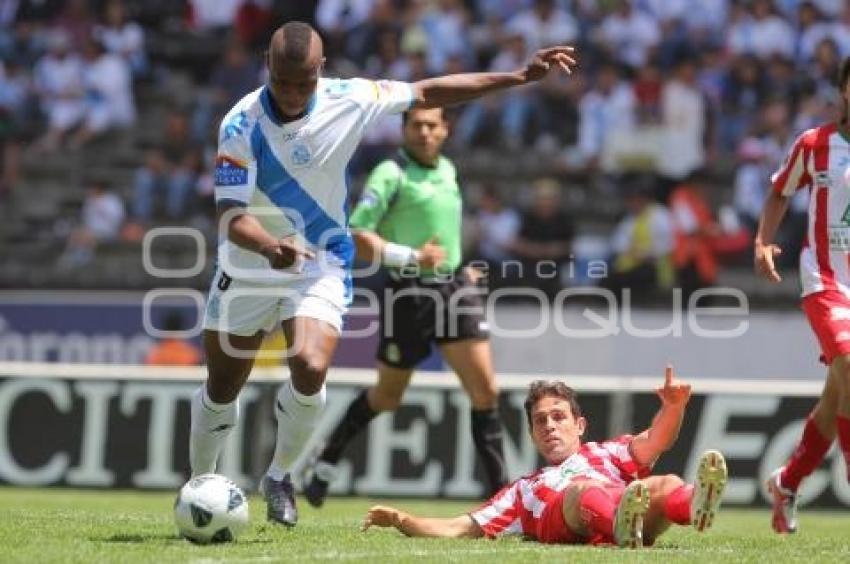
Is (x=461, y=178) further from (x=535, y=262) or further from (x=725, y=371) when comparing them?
(x=725, y=371)

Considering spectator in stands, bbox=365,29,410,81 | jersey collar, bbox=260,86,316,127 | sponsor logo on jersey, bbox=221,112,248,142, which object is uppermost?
spectator in stands, bbox=365,29,410,81

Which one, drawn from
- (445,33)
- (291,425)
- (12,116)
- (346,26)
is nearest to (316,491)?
(291,425)

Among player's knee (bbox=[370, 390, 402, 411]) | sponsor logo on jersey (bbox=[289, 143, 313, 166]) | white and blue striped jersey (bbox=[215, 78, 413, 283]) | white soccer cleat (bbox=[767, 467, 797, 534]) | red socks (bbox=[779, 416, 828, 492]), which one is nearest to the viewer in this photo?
white and blue striped jersey (bbox=[215, 78, 413, 283])

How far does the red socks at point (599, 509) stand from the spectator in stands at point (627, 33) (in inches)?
548

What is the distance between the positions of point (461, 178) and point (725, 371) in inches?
169

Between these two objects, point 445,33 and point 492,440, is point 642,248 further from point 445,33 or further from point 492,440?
point 492,440

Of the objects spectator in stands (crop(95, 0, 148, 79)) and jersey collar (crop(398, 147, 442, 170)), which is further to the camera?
spectator in stands (crop(95, 0, 148, 79))

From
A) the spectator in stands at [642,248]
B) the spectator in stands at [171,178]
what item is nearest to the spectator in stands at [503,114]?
the spectator in stands at [642,248]

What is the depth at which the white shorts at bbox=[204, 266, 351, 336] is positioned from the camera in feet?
28.8

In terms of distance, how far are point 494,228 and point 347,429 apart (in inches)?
307

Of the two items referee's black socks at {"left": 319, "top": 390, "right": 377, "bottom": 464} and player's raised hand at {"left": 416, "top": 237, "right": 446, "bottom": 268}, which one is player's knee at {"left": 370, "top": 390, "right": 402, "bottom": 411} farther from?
player's raised hand at {"left": 416, "top": 237, "right": 446, "bottom": 268}

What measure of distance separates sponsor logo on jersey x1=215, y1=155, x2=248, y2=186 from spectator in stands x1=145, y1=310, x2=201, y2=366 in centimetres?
1036

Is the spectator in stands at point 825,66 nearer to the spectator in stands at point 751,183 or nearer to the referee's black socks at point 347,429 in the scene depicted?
the spectator in stands at point 751,183

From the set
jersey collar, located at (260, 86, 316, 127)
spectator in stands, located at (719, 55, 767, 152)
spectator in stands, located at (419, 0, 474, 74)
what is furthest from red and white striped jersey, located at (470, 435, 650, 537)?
spectator in stands, located at (419, 0, 474, 74)
